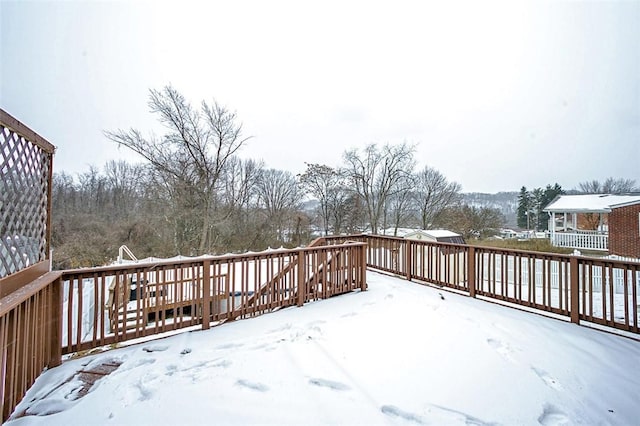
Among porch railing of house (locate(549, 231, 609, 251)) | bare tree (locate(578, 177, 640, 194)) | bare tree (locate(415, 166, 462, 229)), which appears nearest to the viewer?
porch railing of house (locate(549, 231, 609, 251))

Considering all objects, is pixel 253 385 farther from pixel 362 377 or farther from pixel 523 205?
pixel 523 205

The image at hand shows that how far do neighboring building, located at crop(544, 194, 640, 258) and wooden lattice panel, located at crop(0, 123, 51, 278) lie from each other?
58.2 ft

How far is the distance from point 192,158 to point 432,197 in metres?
17.0

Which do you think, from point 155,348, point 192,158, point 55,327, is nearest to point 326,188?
point 192,158

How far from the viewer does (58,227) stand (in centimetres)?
1270

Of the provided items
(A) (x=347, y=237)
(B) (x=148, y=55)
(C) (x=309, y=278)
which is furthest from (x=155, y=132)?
(C) (x=309, y=278)

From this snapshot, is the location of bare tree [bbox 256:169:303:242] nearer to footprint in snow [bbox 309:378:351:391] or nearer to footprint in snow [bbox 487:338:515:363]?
footprint in snow [bbox 487:338:515:363]

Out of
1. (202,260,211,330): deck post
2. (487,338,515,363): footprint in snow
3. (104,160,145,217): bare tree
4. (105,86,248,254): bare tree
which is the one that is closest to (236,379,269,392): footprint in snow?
(202,260,211,330): deck post

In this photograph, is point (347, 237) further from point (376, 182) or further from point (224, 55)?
point (376, 182)

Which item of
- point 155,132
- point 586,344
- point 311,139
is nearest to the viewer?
point 586,344

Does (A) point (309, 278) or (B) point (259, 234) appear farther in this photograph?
(B) point (259, 234)

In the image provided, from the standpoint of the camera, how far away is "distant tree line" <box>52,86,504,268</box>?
41.3ft

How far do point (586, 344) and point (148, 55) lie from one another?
13591 millimetres

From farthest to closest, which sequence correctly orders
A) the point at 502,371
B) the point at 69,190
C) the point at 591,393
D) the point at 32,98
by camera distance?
the point at 69,190
the point at 32,98
the point at 502,371
the point at 591,393
